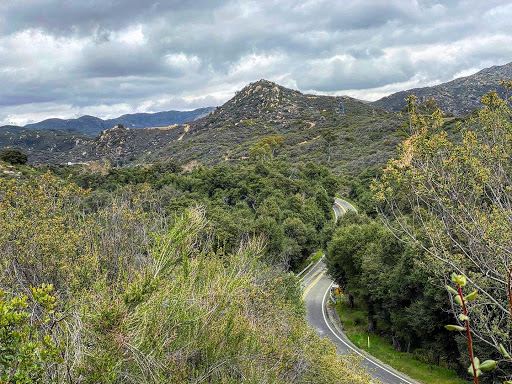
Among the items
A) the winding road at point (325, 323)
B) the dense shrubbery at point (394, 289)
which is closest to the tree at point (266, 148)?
the winding road at point (325, 323)

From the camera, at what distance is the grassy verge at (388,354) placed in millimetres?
19906

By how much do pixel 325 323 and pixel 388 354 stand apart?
582 cm

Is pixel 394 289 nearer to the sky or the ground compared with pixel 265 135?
nearer to the ground

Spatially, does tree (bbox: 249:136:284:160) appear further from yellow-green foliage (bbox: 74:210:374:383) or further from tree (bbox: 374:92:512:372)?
yellow-green foliage (bbox: 74:210:374:383)

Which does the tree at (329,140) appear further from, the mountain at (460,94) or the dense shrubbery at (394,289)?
the mountain at (460,94)

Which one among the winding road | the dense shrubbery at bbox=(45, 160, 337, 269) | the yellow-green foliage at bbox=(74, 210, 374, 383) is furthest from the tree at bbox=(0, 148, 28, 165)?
the yellow-green foliage at bbox=(74, 210, 374, 383)

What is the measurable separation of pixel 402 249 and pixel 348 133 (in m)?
74.7

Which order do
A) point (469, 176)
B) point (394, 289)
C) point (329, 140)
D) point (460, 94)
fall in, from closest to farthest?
1. point (469, 176)
2. point (394, 289)
3. point (329, 140)
4. point (460, 94)

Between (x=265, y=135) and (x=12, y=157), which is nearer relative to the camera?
(x=12, y=157)

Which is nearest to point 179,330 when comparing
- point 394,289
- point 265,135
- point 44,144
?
point 394,289

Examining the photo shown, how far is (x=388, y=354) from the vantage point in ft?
76.4

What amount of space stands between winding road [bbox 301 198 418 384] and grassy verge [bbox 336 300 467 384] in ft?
1.80

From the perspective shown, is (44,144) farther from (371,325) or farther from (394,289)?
(394,289)

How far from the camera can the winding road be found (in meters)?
20.4
